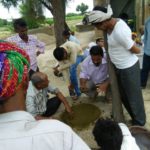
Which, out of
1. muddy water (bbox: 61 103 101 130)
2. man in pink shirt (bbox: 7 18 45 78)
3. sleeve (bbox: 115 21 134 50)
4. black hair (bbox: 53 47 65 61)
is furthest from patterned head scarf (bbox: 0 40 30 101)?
black hair (bbox: 53 47 65 61)

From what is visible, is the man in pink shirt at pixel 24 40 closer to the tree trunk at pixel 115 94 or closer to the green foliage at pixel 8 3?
the tree trunk at pixel 115 94

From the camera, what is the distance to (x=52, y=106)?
4.29 metres

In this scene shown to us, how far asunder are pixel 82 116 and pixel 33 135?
3.11 metres

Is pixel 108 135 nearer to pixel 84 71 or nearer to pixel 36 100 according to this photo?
pixel 36 100

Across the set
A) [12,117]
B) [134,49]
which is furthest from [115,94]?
[12,117]

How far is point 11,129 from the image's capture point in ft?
3.48

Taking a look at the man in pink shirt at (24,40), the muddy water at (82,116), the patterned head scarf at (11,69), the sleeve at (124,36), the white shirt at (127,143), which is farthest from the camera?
the man in pink shirt at (24,40)

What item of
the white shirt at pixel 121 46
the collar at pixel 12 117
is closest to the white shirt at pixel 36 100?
the white shirt at pixel 121 46

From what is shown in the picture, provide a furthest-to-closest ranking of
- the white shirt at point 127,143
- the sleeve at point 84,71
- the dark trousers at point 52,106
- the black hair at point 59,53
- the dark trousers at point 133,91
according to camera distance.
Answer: the black hair at point 59,53 → the sleeve at point 84,71 → the dark trousers at point 52,106 → the dark trousers at point 133,91 → the white shirt at point 127,143

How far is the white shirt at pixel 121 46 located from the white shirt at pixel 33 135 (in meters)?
2.27

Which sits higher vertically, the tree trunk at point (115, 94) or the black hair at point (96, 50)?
the black hair at point (96, 50)

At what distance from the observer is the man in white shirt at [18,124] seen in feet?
3.38

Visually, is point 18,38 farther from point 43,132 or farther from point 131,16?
point 131,16

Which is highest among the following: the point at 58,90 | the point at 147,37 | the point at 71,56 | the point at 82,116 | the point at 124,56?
the point at 124,56
